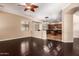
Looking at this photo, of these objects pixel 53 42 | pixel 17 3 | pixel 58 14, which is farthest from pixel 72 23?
pixel 17 3

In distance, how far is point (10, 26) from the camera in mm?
3230

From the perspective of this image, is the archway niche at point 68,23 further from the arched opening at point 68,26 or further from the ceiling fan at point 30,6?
the ceiling fan at point 30,6

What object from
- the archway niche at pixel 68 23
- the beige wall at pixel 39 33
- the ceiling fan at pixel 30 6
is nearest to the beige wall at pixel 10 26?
the beige wall at pixel 39 33

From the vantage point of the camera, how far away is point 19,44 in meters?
3.45

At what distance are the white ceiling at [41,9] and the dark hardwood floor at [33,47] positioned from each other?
2.22 feet

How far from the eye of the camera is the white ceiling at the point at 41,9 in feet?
9.46

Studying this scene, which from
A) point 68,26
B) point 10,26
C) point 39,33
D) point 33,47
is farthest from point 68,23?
point 10,26

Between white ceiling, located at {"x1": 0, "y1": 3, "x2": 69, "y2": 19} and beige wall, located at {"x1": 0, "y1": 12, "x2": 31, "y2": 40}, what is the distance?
0.23m

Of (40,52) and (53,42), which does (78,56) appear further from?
(40,52)

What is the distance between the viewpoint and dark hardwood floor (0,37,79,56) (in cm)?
302

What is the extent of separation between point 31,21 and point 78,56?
1485mm

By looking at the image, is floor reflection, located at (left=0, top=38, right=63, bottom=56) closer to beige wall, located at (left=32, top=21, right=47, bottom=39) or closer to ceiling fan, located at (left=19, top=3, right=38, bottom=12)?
beige wall, located at (left=32, top=21, right=47, bottom=39)

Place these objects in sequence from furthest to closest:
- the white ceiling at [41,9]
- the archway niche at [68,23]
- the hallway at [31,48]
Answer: the archway niche at [68,23], the hallway at [31,48], the white ceiling at [41,9]

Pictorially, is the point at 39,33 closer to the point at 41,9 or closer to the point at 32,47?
the point at 32,47
